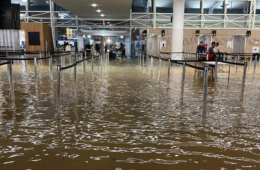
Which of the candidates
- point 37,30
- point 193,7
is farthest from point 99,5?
point 193,7

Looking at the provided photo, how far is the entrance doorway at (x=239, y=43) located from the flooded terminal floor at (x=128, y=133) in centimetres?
2233

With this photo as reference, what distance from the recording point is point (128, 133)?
3760 mm

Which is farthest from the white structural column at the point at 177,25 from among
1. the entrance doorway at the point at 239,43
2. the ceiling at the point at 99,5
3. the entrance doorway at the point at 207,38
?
the entrance doorway at the point at 239,43

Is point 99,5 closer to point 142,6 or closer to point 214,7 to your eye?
point 142,6

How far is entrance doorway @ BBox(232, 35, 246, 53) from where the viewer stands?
26106 millimetres

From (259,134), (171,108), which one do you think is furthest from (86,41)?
(259,134)

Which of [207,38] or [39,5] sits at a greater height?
[39,5]

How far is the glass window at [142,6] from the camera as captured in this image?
26000 millimetres

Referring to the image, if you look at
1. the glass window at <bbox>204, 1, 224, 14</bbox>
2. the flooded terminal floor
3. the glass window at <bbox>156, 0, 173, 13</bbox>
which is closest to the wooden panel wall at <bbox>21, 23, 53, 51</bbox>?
the glass window at <bbox>156, 0, 173, 13</bbox>

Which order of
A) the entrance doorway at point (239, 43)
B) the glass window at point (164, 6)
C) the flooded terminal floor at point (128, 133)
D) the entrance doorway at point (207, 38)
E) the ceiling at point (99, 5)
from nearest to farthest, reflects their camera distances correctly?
1. the flooded terminal floor at point (128, 133)
2. the ceiling at point (99, 5)
3. the entrance doorway at point (207, 38)
4. the glass window at point (164, 6)
5. the entrance doorway at point (239, 43)

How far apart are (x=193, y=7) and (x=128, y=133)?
25170mm

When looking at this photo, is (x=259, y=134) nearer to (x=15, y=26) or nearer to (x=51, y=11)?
(x=15, y=26)

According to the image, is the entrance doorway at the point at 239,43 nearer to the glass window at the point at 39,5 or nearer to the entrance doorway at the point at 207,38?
the entrance doorway at the point at 207,38

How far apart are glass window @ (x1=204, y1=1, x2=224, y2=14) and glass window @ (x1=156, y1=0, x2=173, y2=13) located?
3945 mm
